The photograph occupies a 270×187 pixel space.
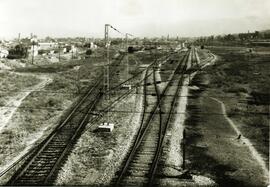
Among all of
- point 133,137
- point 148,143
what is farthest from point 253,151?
point 133,137

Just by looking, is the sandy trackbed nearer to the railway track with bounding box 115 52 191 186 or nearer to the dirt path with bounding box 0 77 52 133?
the dirt path with bounding box 0 77 52 133

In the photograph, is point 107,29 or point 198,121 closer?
point 107,29

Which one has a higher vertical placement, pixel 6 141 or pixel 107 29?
pixel 107 29

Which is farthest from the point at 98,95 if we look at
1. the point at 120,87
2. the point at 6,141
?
the point at 6,141

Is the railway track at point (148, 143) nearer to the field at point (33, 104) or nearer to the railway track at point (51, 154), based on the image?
the railway track at point (51, 154)

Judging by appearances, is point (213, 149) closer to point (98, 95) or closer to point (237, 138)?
point (237, 138)

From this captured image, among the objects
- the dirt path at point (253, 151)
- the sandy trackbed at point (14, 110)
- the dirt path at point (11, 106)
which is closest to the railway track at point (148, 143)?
the dirt path at point (253, 151)
